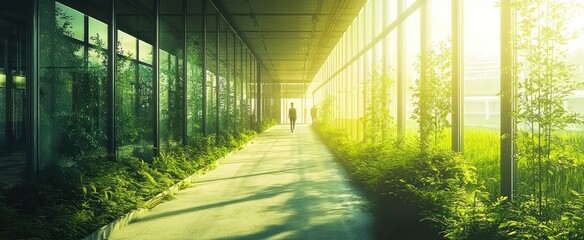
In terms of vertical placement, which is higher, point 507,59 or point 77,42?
point 77,42

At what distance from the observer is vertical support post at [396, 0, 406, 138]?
8703 millimetres

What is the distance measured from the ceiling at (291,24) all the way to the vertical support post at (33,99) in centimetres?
867

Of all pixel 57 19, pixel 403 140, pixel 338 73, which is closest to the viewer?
pixel 403 140

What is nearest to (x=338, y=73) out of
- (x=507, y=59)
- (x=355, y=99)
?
(x=355, y=99)

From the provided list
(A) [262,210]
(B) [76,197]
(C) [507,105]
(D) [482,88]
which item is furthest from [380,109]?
(B) [76,197]

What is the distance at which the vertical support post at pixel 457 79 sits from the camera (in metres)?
5.49

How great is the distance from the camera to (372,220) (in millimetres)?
5344

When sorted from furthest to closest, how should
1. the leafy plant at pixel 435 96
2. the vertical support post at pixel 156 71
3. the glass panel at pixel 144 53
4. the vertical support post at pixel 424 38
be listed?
the glass panel at pixel 144 53
the vertical support post at pixel 156 71
the vertical support post at pixel 424 38
the leafy plant at pixel 435 96

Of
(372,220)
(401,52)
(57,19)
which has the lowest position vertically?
(372,220)

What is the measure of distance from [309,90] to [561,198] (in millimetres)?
44891

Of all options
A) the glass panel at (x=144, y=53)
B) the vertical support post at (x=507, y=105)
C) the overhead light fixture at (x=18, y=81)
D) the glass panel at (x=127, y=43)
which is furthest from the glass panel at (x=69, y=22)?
the vertical support post at (x=507, y=105)

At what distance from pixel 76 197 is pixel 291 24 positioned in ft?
40.5

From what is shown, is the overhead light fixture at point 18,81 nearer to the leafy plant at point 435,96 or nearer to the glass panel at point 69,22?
the glass panel at point 69,22

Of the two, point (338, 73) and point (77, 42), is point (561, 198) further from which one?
point (338, 73)
